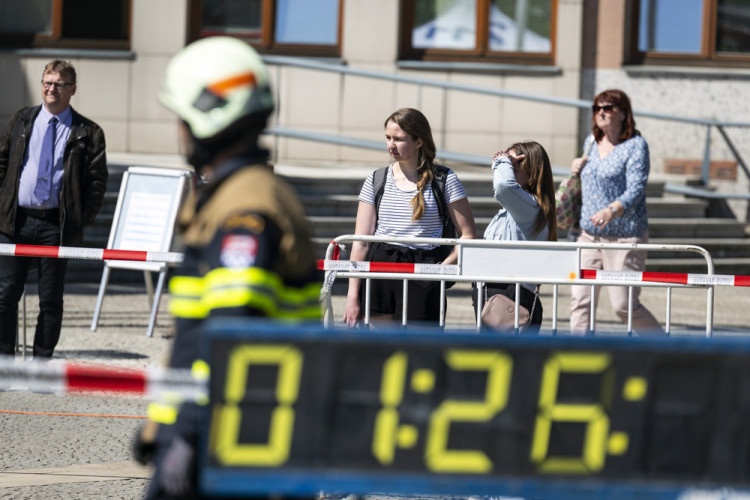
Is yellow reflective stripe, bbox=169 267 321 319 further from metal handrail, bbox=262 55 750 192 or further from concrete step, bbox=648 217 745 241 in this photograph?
metal handrail, bbox=262 55 750 192

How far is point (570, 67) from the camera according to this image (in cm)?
1531

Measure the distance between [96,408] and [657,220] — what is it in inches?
312

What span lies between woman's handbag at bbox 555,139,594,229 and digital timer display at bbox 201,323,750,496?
5.36 meters

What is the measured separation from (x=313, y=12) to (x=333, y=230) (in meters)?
3.90

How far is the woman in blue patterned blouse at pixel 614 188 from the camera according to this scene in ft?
25.8

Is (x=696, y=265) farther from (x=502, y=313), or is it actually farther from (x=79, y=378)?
(x=79, y=378)

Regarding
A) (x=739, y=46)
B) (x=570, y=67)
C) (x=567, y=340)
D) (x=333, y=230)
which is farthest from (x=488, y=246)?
(x=739, y=46)

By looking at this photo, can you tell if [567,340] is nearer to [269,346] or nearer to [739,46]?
[269,346]

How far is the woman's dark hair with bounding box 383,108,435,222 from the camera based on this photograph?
20.7ft

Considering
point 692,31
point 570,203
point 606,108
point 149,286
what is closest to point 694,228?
point 692,31

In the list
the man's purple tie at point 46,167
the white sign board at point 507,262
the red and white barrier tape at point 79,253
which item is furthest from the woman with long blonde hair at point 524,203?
the man's purple tie at point 46,167

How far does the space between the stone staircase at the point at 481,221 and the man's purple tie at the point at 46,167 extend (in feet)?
15.3

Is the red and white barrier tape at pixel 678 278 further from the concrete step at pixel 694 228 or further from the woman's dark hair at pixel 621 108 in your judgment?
the concrete step at pixel 694 228

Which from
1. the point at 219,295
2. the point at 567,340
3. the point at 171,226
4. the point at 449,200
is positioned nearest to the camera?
the point at 219,295
